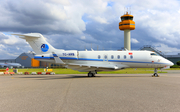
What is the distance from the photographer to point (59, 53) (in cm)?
2356

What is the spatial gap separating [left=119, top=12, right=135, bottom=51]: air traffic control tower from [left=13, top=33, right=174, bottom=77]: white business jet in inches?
1799

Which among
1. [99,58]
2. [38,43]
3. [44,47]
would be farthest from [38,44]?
[99,58]

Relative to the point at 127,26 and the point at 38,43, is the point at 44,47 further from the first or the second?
the point at 127,26

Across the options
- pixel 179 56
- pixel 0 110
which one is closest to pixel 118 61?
pixel 0 110

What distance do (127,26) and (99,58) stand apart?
4745 cm

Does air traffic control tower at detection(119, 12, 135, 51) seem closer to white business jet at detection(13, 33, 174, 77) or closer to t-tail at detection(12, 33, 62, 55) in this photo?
white business jet at detection(13, 33, 174, 77)

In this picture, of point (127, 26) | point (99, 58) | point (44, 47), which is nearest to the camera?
point (99, 58)

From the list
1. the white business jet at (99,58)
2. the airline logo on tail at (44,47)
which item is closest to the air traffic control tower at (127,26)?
the white business jet at (99,58)

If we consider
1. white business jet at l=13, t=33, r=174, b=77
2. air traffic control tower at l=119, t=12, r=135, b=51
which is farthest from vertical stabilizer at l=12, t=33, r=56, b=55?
air traffic control tower at l=119, t=12, r=135, b=51

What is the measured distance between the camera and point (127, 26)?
66.4 meters

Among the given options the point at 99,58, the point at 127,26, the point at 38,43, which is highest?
the point at 127,26

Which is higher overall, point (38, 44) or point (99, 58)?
point (38, 44)

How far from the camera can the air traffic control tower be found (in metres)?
66.7

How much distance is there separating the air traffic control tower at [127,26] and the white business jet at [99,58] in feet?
150
